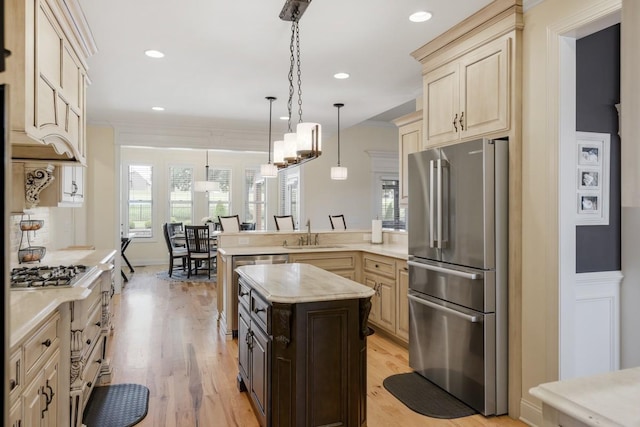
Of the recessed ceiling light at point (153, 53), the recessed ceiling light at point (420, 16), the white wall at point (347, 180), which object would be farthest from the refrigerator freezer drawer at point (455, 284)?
the white wall at point (347, 180)

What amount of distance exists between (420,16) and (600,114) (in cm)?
138

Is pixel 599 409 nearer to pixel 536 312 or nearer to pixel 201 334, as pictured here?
pixel 536 312

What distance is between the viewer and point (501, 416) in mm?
2725

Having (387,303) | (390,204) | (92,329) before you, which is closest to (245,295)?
(92,329)

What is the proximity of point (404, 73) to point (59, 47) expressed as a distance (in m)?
3.14

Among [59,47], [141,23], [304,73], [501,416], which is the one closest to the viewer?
[59,47]

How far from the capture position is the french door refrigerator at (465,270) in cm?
270

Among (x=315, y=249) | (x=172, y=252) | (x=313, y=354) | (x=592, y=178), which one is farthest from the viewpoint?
(x=172, y=252)

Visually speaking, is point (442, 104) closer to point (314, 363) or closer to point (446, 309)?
point (446, 309)

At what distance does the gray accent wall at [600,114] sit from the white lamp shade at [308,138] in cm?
162

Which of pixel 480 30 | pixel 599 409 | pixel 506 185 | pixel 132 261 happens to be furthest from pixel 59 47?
pixel 132 261

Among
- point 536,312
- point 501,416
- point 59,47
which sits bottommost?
point 501,416

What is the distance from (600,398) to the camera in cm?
104

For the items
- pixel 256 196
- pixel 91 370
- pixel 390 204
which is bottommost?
pixel 91 370
